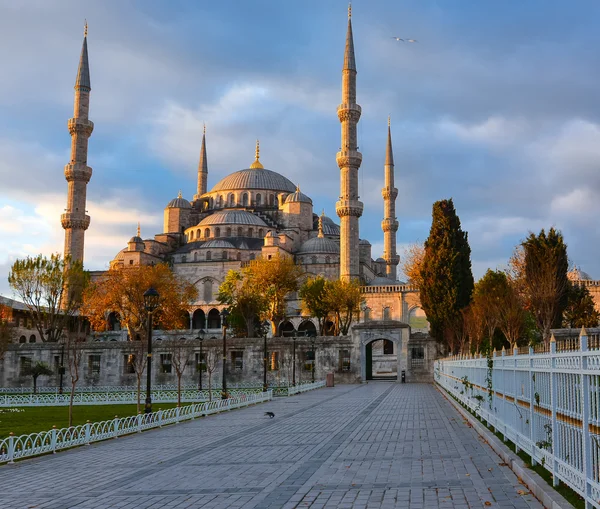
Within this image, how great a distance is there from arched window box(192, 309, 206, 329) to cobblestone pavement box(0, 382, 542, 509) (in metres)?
45.0

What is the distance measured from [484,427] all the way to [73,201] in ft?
155

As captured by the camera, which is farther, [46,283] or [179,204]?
[179,204]

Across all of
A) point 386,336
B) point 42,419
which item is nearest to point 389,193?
point 386,336

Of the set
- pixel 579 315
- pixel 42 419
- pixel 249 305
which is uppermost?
pixel 249 305

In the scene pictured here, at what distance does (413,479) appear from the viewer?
7.81m

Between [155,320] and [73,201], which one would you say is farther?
[73,201]

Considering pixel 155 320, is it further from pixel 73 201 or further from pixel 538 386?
pixel 538 386

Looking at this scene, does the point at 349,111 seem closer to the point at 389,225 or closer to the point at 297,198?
the point at 389,225

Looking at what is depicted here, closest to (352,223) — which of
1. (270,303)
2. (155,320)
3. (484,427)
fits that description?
(270,303)

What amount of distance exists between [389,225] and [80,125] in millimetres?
27896

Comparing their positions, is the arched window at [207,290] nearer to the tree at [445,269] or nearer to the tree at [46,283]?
the tree at [46,283]

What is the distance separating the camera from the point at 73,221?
53500 millimetres

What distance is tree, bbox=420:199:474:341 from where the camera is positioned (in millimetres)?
35062

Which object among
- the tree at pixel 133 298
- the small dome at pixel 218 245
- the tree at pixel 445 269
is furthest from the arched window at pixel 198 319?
the tree at pixel 445 269
